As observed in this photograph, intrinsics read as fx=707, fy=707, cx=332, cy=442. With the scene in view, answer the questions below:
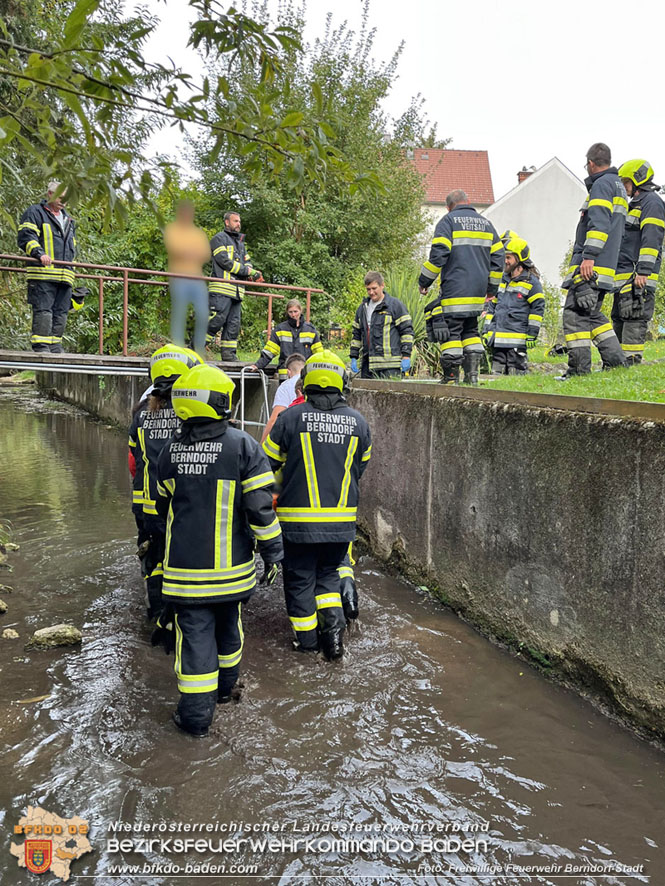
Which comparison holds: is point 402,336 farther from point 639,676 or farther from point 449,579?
point 639,676

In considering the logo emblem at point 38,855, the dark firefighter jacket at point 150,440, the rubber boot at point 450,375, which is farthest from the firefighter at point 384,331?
the logo emblem at point 38,855

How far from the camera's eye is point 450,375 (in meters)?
→ 7.04

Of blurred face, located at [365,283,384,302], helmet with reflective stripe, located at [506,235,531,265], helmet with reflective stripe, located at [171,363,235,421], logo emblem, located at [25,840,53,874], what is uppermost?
helmet with reflective stripe, located at [506,235,531,265]

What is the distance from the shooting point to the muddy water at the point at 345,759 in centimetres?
284

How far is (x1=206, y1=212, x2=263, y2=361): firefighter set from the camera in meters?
10.2

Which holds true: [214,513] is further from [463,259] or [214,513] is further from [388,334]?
[388,334]

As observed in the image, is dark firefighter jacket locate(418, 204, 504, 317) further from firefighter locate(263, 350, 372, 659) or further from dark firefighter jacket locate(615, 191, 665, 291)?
firefighter locate(263, 350, 372, 659)

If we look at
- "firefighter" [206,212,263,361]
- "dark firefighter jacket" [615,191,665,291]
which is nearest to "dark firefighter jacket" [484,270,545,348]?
"dark firefighter jacket" [615,191,665,291]

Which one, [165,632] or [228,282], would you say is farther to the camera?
[228,282]

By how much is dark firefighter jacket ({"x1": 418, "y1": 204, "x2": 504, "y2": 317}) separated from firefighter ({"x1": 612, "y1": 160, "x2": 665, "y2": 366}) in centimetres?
146

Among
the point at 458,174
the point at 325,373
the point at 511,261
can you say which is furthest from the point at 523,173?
the point at 325,373

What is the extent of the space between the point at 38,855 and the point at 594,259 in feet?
18.8

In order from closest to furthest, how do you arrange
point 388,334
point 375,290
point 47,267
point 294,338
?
point 375,290 → point 388,334 → point 47,267 → point 294,338

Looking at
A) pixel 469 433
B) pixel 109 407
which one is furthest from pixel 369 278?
pixel 109 407
